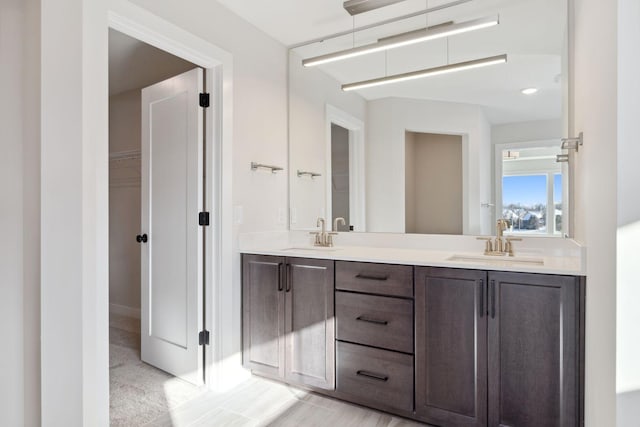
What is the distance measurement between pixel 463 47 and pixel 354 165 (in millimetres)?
1093

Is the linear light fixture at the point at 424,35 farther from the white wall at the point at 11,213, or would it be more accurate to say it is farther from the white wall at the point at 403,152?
the white wall at the point at 11,213

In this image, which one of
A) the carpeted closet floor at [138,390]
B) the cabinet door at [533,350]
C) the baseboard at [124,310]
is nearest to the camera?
the cabinet door at [533,350]

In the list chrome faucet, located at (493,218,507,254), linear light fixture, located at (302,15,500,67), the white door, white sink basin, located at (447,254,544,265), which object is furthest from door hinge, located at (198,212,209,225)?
chrome faucet, located at (493,218,507,254)

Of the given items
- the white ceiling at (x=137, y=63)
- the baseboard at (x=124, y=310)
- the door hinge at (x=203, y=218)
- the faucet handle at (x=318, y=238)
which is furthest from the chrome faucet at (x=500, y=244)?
the baseboard at (x=124, y=310)

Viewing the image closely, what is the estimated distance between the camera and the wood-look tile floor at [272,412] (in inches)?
77.5

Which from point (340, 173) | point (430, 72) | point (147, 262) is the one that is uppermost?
point (430, 72)

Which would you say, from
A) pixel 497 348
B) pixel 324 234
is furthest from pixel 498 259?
pixel 324 234

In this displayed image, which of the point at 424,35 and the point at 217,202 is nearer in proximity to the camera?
the point at 424,35

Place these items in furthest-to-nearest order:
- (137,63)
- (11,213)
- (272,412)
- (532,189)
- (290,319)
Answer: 1. (137,63)
2. (290,319)
3. (532,189)
4. (272,412)
5. (11,213)

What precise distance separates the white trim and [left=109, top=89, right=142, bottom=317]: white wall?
87.7 inches

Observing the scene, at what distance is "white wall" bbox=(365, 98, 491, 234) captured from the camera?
2.37 m

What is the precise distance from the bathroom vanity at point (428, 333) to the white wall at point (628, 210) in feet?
2.54

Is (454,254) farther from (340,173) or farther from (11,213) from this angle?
(11,213)

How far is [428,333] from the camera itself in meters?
1.88
